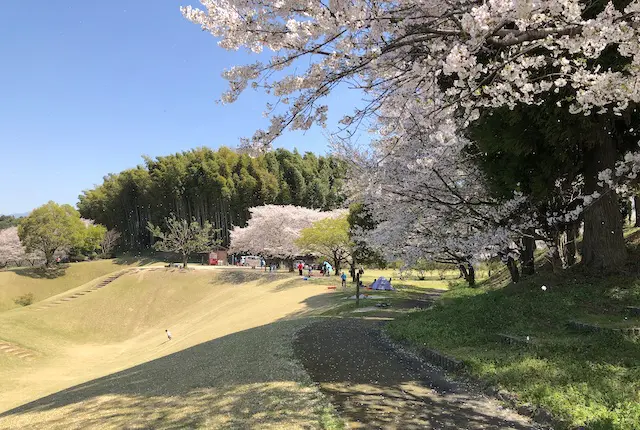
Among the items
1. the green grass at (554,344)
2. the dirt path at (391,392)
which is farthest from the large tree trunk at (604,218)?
the dirt path at (391,392)

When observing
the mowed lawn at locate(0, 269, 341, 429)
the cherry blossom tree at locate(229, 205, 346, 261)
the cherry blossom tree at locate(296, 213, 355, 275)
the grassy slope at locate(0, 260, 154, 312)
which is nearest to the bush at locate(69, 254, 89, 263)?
the grassy slope at locate(0, 260, 154, 312)

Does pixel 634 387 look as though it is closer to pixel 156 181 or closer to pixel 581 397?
pixel 581 397

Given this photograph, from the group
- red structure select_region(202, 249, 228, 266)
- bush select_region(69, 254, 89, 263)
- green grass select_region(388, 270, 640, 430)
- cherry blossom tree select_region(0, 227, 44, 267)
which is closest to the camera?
green grass select_region(388, 270, 640, 430)

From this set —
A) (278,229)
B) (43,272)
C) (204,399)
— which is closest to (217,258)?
(278,229)

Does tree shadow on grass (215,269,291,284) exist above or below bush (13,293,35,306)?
above

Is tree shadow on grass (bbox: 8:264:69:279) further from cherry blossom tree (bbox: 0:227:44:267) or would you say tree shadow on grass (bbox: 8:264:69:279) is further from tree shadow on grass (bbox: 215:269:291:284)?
tree shadow on grass (bbox: 215:269:291:284)

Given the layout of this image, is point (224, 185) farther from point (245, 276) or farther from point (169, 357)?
point (169, 357)

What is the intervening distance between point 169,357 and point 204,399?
590 cm

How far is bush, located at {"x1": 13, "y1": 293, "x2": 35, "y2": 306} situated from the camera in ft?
108

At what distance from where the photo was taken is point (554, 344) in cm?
532

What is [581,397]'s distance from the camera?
3.74m

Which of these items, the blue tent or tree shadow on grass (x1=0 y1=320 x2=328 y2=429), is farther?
the blue tent

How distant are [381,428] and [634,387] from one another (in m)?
2.36

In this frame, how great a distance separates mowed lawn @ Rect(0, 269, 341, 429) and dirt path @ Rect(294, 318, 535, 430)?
1.07 feet
